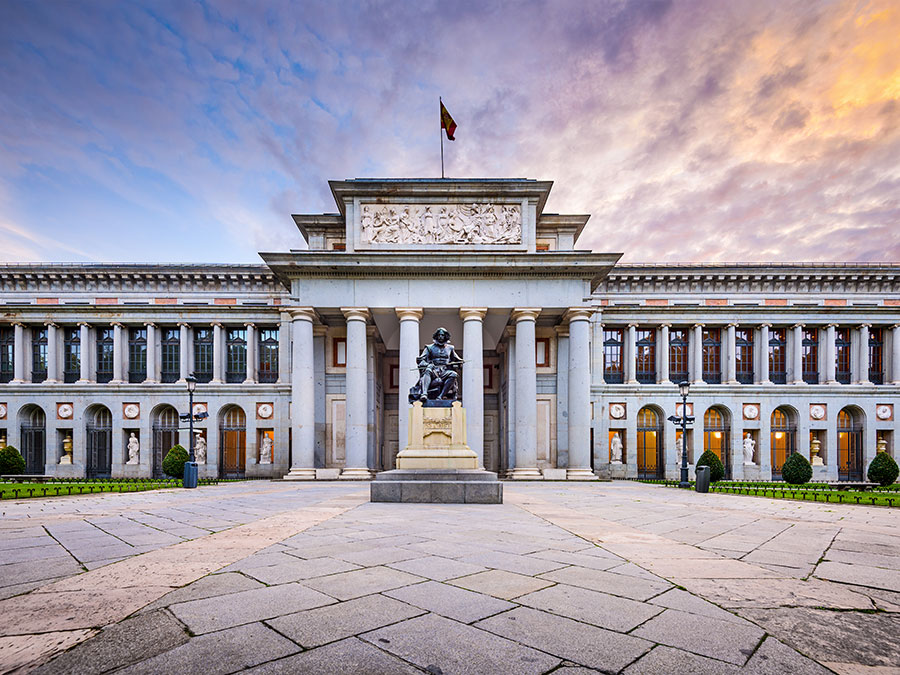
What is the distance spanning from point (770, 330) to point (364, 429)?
31908mm

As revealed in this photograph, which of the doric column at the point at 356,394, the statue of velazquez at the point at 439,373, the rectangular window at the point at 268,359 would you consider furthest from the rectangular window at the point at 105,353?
the statue of velazquez at the point at 439,373

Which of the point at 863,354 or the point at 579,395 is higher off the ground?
the point at 863,354

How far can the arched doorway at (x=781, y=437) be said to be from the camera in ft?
120

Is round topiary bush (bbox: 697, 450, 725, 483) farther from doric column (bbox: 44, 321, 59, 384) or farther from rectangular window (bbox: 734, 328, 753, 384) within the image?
doric column (bbox: 44, 321, 59, 384)

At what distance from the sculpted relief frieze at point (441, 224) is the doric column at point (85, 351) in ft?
79.9

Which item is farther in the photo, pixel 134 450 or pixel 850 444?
pixel 850 444

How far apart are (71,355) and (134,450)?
30.3ft

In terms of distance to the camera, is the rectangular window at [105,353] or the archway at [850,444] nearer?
the archway at [850,444]

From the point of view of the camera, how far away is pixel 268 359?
37.3 metres

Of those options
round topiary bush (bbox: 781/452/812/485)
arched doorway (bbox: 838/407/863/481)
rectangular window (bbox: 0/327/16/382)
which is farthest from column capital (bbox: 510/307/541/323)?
rectangular window (bbox: 0/327/16/382)

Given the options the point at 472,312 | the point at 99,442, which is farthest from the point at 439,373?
the point at 99,442

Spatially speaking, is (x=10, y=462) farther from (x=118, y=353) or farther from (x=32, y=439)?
(x=118, y=353)

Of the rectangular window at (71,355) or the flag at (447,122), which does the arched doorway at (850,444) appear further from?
the rectangular window at (71,355)

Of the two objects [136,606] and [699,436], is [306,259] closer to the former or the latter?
[136,606]
